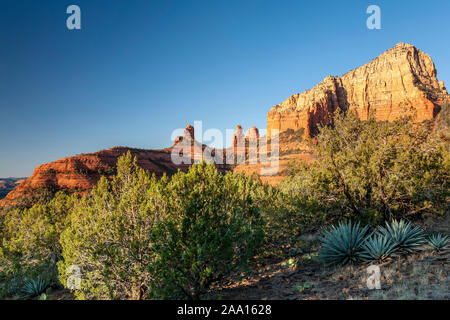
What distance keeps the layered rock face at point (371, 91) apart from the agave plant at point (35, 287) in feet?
276

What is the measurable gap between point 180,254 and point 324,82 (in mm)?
119673

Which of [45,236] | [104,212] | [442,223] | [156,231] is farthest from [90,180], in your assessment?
→ [442,223]

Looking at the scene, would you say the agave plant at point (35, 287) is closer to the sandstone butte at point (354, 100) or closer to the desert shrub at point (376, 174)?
the desert shrub at point (376, 174)

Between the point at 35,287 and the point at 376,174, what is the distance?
54.5ft

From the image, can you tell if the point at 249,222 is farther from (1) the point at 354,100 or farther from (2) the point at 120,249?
(1) the point at 354,100

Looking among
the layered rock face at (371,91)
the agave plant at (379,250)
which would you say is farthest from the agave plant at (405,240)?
the layered rock face at (371,91)

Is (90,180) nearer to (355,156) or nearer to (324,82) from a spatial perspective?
(355,156)

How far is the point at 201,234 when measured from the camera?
193 inches

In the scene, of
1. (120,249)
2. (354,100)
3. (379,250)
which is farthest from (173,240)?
(354,100)

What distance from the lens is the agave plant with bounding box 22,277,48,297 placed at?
462 inches

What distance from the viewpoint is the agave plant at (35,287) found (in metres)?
11.7

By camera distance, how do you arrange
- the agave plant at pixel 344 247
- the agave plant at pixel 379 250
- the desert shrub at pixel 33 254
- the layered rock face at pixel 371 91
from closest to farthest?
the agave plant at pixel 379 250
the agave plant at pixel 344 247
the desert shrub at pixel 33 254
the layered rock face at pixel 371 91

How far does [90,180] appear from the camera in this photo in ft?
152

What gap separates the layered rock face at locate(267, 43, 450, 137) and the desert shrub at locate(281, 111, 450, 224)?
7997cm
